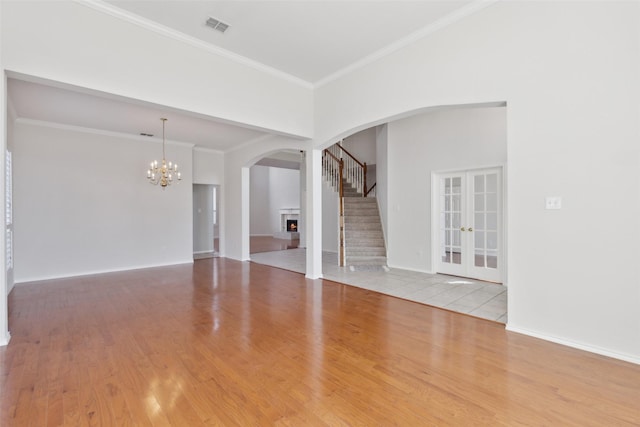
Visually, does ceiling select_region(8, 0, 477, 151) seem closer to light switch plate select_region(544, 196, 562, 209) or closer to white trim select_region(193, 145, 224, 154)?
light switch plate select_region(544, 196, 562, 209)

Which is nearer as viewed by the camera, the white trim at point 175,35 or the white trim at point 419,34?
the white trim at point 175,35

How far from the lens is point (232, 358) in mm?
2742

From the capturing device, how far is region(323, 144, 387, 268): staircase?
716 centimetres

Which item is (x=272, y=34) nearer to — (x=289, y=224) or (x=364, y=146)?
(x=364, y=146)

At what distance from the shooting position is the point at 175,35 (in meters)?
3.93

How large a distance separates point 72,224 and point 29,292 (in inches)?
68.6

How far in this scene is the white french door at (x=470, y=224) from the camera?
5520 millimetres

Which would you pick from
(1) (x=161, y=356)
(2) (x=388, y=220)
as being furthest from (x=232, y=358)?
(2) (x=388, y=220)

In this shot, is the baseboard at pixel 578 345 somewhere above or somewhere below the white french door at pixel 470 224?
below

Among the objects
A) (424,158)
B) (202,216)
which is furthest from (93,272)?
(424,158)

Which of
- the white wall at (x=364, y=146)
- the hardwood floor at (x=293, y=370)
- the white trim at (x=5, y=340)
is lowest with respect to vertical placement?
the hardwood floor at (x=293, y=370)

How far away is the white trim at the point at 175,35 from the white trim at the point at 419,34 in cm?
110

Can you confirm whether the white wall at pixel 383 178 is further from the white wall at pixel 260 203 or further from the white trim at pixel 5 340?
the white wall at pixel 260 203

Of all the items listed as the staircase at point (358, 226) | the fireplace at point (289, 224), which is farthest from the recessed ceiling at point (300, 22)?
the fireplace at point (289, 224)
